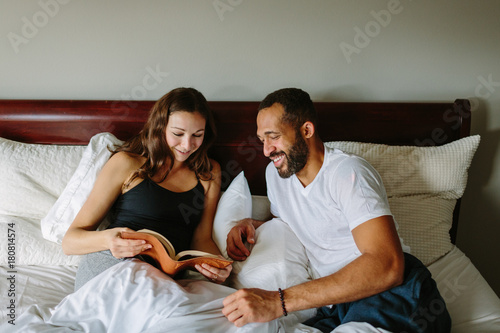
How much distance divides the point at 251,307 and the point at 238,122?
0.89 m

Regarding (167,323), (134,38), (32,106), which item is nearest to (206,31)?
(134,38)

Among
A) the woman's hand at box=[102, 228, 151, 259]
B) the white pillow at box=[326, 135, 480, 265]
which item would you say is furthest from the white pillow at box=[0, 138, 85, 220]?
the white pillow at box=[326, 135, 480, 265]

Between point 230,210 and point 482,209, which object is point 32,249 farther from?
point 482,209

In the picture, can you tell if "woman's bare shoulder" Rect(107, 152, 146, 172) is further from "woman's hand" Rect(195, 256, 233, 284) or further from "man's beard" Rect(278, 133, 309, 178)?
"man's beard" Rect(278, 133, 309, 178)

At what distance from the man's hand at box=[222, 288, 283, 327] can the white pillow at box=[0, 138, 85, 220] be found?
94cm

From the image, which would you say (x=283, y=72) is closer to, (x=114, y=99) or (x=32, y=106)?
(x=114, y=99)

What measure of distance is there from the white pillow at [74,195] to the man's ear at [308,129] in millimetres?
821

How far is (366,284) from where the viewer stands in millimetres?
1067

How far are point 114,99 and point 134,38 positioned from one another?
0.30 meters

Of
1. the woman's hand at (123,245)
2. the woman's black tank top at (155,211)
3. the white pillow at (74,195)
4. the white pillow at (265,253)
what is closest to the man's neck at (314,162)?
the white pillow at (265,253)

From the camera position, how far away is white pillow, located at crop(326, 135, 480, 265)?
4.92ft

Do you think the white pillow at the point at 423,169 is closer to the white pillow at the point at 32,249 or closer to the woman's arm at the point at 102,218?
the woman's arm at the point at 102,218

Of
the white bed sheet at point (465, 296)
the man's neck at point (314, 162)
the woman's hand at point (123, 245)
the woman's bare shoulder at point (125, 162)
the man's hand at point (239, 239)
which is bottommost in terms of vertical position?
the white bed sheet at point (465, 296)

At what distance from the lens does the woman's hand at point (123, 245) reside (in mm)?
1177
